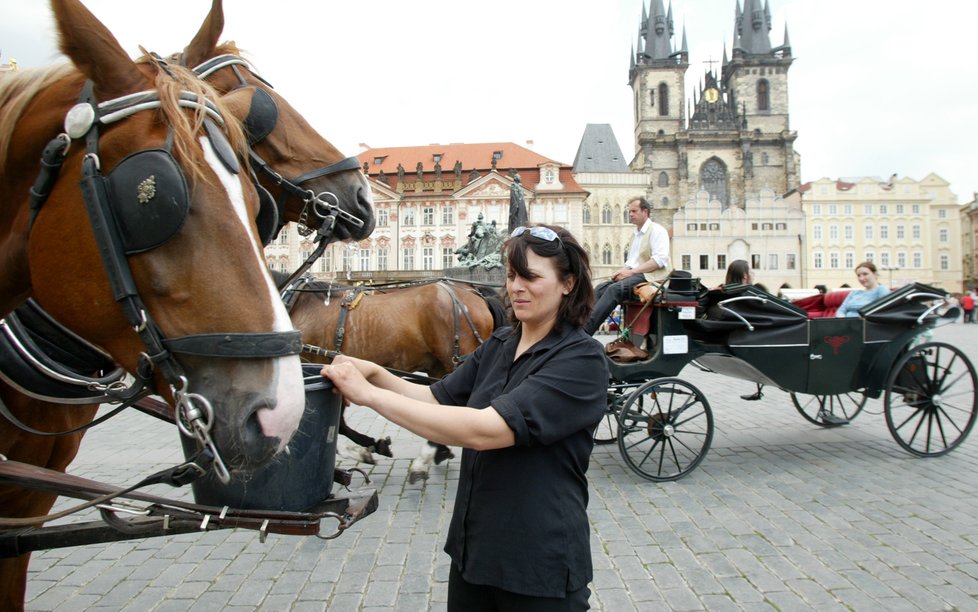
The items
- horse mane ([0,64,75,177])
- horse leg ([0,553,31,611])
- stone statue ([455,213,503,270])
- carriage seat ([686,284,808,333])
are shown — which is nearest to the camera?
horse mane ([0,64,75,177])

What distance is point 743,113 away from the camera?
239ft

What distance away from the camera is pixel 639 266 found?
5789 mm

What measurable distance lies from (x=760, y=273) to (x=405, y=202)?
37.1m

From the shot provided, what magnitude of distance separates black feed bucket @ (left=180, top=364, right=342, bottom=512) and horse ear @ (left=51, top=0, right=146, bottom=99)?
82 centimetres

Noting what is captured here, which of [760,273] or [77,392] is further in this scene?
[760,273]

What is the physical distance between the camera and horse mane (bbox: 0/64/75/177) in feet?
4.35

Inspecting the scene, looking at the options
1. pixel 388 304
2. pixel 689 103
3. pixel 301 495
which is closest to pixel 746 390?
pixel 388 304

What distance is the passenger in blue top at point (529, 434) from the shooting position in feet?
5.12

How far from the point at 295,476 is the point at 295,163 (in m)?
1.78

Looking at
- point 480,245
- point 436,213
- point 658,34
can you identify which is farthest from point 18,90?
point 658,34

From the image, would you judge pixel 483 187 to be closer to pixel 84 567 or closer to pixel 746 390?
pixel 746 390

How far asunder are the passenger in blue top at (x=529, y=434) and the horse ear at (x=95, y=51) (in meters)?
0.82

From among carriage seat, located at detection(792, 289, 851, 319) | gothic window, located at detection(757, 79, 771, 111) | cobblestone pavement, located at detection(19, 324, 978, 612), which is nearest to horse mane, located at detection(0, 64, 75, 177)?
Result: cobblestone pavement, located at detection(19, 324, 978, 612)

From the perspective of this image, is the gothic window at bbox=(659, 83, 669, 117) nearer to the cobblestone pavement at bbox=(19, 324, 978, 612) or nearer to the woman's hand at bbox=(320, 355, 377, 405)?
the cobblestone pavement at bbox=(19, 324, 978, 612)
